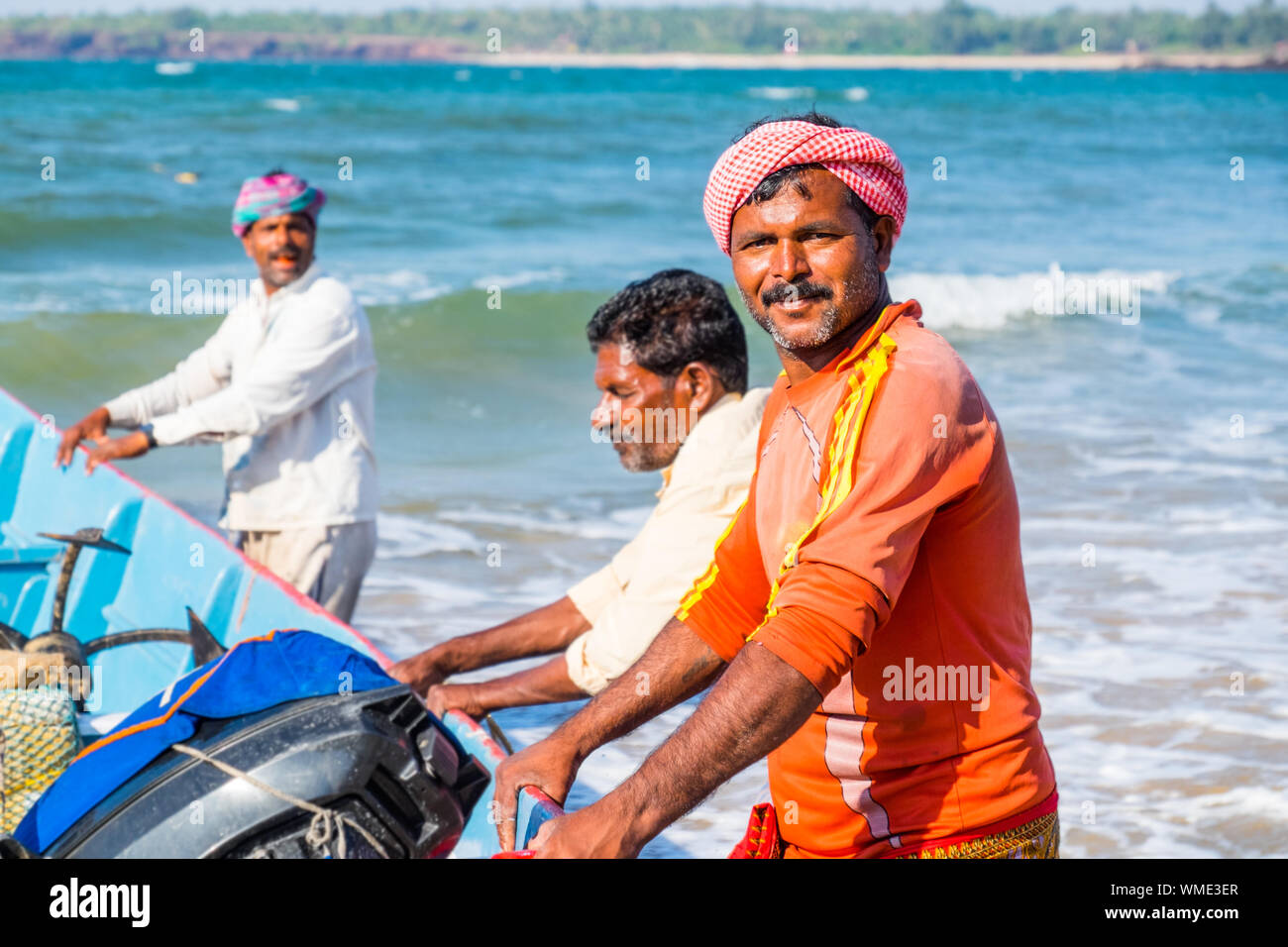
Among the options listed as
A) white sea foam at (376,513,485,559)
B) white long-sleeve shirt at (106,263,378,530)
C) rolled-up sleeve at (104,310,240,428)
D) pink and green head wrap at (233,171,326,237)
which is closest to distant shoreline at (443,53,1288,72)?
white sea foam at (376,513,485,559)

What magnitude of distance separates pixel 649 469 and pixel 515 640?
21.6 inches

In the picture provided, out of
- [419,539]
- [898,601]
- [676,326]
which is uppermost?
[676,326]

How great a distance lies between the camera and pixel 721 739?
1805 millimetres

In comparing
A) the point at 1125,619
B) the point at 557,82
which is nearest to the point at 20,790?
the point at 1125,619

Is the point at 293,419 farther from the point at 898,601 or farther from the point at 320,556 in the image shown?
the point at 898,601

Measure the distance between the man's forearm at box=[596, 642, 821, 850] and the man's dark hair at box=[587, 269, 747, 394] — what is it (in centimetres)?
165

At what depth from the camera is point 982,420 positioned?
1884 millimetres

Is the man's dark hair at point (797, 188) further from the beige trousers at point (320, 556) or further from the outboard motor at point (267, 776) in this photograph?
the beige trousers at point (320, 556)

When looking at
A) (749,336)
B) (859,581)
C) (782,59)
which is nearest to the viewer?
(859,581)

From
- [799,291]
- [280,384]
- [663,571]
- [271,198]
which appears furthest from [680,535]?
[271,198]

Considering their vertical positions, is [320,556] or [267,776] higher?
[267,776]
